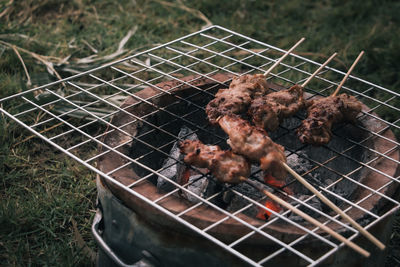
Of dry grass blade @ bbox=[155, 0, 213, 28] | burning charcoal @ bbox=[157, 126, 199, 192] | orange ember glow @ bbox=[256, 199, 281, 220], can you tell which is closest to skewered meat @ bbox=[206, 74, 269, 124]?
burning charcoal @ bbox=[157, 126, 199, 192]

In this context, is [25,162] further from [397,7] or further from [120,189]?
[397,7]

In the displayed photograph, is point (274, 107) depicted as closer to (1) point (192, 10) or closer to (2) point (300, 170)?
(2) point (300, 170)

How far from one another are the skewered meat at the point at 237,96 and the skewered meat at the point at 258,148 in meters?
0.30

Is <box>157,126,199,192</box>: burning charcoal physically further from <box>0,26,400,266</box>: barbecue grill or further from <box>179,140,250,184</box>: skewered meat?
<box>179,140,250,184</box>: skewered meat

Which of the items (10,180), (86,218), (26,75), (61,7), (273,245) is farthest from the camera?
(61,7)

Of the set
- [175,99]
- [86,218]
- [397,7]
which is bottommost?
[86,218]

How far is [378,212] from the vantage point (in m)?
2.69

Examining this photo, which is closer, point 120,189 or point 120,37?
point 120,189

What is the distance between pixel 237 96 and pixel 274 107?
246 millimetres

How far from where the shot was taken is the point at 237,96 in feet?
10.6

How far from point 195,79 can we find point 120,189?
3.96 feet

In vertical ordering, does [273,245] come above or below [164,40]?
above

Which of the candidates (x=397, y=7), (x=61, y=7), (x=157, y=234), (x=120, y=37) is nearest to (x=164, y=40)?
(x=120, y=37)

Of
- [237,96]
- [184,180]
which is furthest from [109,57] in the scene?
[237,96]
